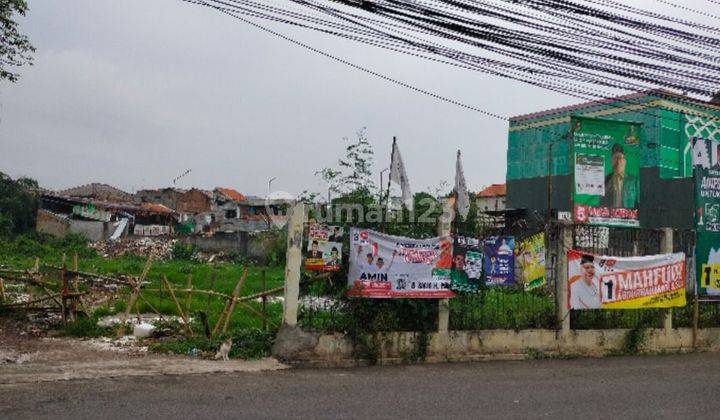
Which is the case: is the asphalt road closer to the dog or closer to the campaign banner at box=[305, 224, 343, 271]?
the dog

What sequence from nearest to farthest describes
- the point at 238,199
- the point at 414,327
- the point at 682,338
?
the point at 414,327 → the point at 682,338 → the point at 238,199

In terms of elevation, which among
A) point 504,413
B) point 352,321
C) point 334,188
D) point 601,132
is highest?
point 601,132

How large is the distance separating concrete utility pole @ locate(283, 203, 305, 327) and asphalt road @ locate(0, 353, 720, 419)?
3.17 ft

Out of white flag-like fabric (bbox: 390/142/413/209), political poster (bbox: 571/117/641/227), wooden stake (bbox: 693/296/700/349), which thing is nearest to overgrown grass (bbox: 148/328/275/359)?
white flag-like fabric (bbox: 390/142/413/209)

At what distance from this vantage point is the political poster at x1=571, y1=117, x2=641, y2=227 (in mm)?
13585

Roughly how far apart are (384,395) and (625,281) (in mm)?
6780

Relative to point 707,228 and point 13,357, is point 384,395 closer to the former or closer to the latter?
point 13,357

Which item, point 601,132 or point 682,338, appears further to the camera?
point 601,132

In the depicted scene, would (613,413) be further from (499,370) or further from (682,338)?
(682,338)

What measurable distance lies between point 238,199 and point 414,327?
58409 mm

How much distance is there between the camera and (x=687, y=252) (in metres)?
13.5

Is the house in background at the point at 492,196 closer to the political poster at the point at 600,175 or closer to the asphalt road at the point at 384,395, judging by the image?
the political poster at the point at 600,175

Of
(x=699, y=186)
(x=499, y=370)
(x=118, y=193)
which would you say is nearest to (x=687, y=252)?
(x=699, y=186)

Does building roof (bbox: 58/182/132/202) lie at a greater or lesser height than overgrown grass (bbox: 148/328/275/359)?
greater
